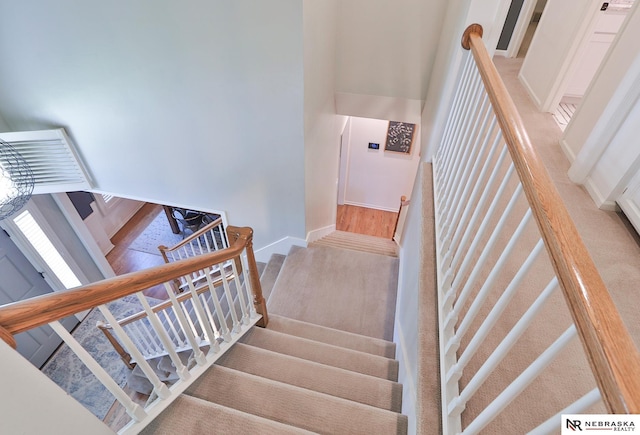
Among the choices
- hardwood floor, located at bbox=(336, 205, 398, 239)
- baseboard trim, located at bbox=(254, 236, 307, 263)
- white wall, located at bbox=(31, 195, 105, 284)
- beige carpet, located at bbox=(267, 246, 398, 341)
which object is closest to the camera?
beige carpet, located at bbox=(267, 246, 398, 341)

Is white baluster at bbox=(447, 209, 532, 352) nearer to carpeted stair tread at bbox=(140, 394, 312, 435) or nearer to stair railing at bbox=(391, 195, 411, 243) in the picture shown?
carpeted stair tread at bbox=(140, 394, 312, 435)

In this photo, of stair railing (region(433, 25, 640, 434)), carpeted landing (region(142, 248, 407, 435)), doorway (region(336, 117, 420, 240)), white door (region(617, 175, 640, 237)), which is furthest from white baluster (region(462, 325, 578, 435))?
doorway (region(336, 117, 420, 240))

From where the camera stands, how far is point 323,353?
2.27 metres

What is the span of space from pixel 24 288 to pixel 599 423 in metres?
5.02

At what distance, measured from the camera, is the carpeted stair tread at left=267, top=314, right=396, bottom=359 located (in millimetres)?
2516

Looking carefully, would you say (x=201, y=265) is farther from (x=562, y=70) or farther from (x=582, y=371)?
(x=562, y=70)

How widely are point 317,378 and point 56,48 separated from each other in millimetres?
3509

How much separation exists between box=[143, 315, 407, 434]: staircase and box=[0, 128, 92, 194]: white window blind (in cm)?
294

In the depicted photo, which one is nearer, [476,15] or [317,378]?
[317,378]

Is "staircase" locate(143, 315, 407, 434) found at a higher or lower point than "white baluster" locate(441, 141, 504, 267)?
lower

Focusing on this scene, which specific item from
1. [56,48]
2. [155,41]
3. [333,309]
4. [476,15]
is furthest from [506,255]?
[56,48]

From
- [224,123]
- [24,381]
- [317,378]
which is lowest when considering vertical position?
[317,378]

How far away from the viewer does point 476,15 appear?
2.04 meters

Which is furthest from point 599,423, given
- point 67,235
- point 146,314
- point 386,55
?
point 67,235
